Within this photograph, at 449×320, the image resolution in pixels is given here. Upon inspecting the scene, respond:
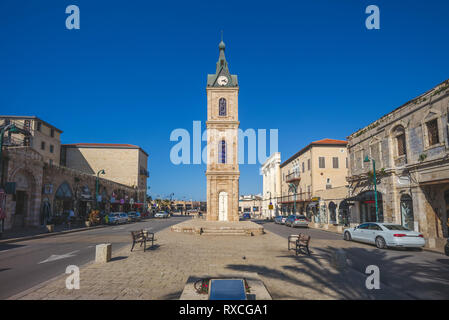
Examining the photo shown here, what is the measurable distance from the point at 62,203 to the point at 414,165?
36048 mm

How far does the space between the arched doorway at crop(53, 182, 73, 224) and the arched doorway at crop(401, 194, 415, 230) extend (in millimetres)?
32346

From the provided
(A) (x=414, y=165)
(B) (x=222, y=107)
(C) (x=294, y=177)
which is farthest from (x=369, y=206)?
(C) (x=294, y=177)

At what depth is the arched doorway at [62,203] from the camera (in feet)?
100

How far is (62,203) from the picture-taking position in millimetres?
33531

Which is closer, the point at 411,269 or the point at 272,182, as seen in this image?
the point at 411,269

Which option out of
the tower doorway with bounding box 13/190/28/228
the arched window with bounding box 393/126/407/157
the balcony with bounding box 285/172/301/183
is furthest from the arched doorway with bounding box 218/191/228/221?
the balcony with bounding box 285/172/301/183

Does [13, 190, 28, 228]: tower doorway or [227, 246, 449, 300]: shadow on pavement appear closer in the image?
[227, 246, 449, 300]: shadow on pavement

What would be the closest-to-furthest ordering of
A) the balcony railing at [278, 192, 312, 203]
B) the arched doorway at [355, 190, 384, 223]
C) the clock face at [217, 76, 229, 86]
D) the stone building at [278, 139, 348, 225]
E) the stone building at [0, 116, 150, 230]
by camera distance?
the stone building at [0, 116, 150, 230], the arched doorway at [355, 190, 384, 223], the clock face at [217, 76, 229, 86], the stone building at [278, 139, 348, 225], the balcony railing at [278, 192, 312, 203]

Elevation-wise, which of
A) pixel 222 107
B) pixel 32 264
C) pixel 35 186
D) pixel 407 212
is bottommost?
pixel 32 264

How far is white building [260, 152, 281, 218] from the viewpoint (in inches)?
2525

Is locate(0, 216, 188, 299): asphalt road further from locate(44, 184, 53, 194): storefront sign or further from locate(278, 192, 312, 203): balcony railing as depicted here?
locate(278, 192, 312, 203): balcony railing

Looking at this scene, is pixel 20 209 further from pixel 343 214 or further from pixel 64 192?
pixel 343 214

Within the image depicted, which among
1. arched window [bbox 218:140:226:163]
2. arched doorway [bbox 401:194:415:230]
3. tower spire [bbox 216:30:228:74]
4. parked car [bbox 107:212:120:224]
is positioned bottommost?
parked car [bbox 107:212:120:224]
